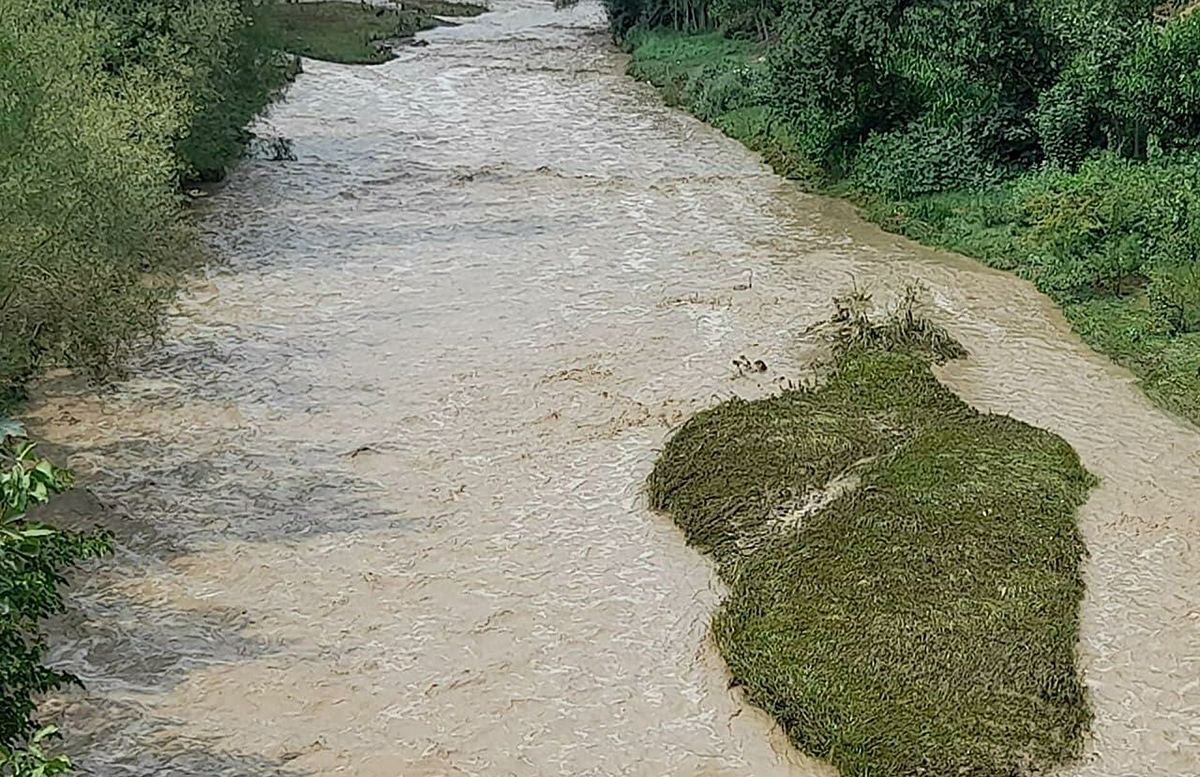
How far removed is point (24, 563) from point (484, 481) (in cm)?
840

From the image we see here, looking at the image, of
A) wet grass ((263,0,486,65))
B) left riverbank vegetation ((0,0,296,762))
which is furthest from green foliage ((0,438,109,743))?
wet grass ((263,0,486,65))

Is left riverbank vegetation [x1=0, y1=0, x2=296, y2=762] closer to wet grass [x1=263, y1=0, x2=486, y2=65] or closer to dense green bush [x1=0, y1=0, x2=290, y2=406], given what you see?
dense green bush [x1=0, y1=0, x2=290, y2=406]

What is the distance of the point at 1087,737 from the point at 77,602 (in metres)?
8.88

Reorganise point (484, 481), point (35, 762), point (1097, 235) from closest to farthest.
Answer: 1. point (35, 762)
2. point (484, 481)
3. point (1097, 235)

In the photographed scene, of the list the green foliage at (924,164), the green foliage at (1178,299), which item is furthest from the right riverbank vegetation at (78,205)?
the green foliage at (1178,299)

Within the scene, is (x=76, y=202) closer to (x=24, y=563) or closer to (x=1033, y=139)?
(x=24, y=563)

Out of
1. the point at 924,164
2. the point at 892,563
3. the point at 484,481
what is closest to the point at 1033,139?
the point at 924,164

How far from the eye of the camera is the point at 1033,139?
76.3 ft

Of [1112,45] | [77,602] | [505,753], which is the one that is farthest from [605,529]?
[1112,45]

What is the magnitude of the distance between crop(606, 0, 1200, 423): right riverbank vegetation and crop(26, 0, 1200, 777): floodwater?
2.60ft

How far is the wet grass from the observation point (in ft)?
141

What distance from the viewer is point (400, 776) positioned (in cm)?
980

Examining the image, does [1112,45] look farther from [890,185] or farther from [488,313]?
[488,313]

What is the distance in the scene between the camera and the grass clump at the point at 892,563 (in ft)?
32.8
